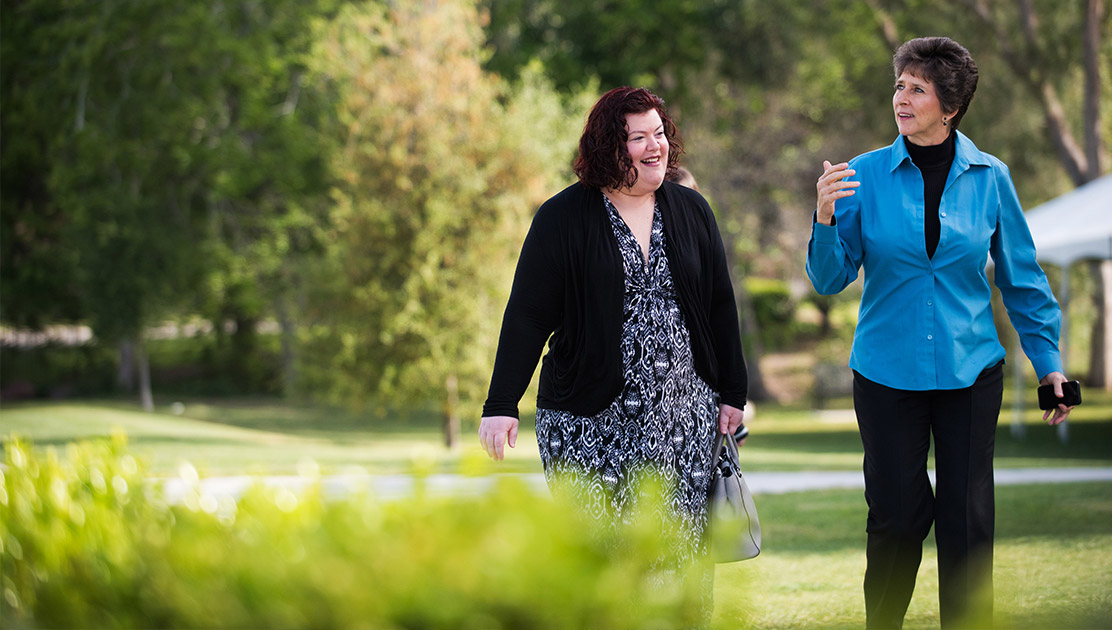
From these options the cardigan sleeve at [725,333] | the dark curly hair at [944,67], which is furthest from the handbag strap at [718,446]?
the dark curly hair at [944,67]

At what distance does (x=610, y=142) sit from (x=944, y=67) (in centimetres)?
118

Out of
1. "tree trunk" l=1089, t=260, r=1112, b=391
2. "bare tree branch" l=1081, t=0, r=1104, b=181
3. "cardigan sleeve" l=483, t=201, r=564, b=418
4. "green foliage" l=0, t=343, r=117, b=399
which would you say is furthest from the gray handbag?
"green foliage" l=0, t=343, r=117, b=399

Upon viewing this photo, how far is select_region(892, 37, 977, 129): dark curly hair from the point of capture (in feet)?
12.0

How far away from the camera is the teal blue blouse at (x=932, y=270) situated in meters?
3.70

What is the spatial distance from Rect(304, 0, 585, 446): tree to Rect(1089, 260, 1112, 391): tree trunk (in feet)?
50.0

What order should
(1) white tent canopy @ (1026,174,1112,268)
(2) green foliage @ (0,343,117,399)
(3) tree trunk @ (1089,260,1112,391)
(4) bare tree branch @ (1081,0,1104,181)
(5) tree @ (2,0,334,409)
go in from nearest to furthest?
(1) white tent canopy @ (1026,174,1112,268) < (4) bare tree branch @ (1081,0,1104,181) < (5) tree @ (2,0,334,409) < (3) tree trunk @ (1089,260,1112,391) < (2) green foliage @ (0,343,117,399)

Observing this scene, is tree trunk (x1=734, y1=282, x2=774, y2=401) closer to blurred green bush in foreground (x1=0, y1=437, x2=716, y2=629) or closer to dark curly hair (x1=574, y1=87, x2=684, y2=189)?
dark curly hair (x1=574, y1=87, x2=684, y2=189)

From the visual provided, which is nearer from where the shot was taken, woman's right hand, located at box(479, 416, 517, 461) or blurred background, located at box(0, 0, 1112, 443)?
woman's right hand, located at box(479, 416, 517, 461)

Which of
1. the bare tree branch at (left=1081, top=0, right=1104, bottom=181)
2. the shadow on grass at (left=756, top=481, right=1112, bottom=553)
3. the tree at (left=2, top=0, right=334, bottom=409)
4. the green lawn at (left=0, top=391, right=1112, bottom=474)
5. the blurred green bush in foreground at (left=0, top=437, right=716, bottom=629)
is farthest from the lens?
the tree at (left=2, top=0, right=334, bottom=409)

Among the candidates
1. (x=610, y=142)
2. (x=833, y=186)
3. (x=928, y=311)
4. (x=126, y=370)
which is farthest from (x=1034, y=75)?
(x=126, y=370)

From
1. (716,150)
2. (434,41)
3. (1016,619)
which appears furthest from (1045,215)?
(1016,619)

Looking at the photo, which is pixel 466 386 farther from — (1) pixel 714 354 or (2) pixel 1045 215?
(1) pixel 714 354

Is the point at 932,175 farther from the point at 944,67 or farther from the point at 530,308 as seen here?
the point at 530,308

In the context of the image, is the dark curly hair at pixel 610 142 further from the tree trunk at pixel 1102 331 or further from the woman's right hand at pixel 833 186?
the tree trunk at pixel 1102 331
